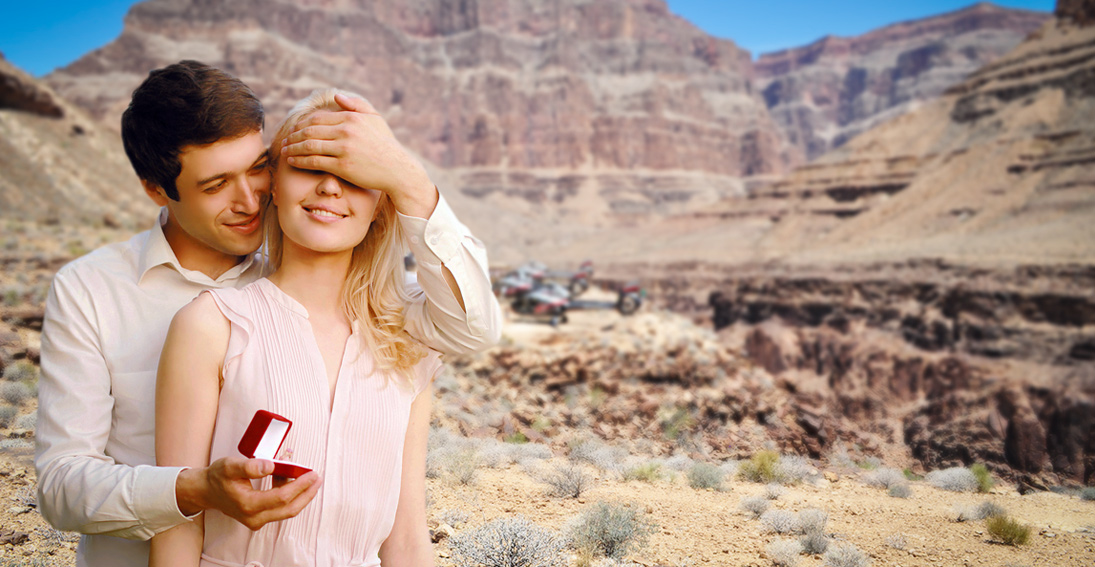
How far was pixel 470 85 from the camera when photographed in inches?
4296

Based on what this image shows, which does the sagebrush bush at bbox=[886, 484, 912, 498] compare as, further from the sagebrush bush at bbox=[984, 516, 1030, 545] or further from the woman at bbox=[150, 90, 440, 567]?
the woman at bbox=[150, 90, 440, 567]

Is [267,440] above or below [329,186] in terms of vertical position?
below

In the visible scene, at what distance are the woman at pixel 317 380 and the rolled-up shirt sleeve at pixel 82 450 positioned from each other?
11 centimetres

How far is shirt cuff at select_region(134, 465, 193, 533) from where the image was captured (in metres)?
1.74

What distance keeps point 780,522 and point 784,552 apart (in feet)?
1.85

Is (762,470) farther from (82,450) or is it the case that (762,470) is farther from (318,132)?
(82,450)

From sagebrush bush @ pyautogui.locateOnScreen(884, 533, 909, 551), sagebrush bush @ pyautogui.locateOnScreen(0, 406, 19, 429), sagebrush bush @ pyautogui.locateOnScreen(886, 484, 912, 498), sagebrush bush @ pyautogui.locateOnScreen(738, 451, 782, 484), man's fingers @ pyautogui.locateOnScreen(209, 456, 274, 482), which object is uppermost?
man's fingers @ pyautogui.locateOnScreen(209, 456, 274, 482)

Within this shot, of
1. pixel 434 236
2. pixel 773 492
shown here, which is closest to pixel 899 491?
pixel 773 492

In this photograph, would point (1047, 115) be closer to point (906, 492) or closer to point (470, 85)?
point (906, 492)

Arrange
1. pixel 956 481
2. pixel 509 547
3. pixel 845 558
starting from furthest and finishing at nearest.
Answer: pixel 956 481
pixel 845 558
pixel 509 547

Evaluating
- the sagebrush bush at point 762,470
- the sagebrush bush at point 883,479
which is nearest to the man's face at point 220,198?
the sagebrush bush at point 762,470

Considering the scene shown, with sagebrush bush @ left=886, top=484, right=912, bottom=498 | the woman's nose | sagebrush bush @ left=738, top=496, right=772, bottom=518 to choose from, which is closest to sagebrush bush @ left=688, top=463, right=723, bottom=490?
sagebrush bush @ left=738, top=496, right=772, bottom=518

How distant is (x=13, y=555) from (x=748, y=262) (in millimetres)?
42204

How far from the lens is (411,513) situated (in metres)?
2.32
